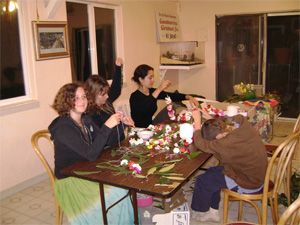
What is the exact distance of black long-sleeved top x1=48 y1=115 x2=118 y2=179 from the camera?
2084 millimetres

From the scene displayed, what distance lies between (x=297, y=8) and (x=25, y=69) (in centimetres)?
427

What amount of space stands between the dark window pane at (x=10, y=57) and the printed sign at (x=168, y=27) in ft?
8.99

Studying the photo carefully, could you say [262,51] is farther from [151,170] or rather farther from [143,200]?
[151,170]

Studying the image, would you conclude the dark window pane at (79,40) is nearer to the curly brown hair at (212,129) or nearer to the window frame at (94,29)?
the window frame at (94,29)

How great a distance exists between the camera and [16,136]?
3.30 m

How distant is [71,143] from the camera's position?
2.08m

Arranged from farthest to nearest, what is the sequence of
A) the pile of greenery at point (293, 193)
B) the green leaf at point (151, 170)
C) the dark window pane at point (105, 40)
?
the dark window pane at point (105, 40), the pile of greenery at point (293, 193), the green leaf at point (151, 170)

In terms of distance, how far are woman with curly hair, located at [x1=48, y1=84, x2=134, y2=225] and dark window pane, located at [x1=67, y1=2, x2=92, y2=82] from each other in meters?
Result: 1.92

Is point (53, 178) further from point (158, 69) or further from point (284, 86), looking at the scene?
point (284, 86)

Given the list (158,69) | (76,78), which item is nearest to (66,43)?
(76,78)

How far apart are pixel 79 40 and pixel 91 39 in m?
0.20

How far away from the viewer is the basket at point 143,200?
2.83 m

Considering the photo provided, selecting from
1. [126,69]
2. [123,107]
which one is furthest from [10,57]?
[126,69]

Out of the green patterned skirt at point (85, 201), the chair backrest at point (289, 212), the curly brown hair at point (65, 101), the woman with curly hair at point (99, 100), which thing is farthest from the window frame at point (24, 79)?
the chair backrest at point (289, 212)
